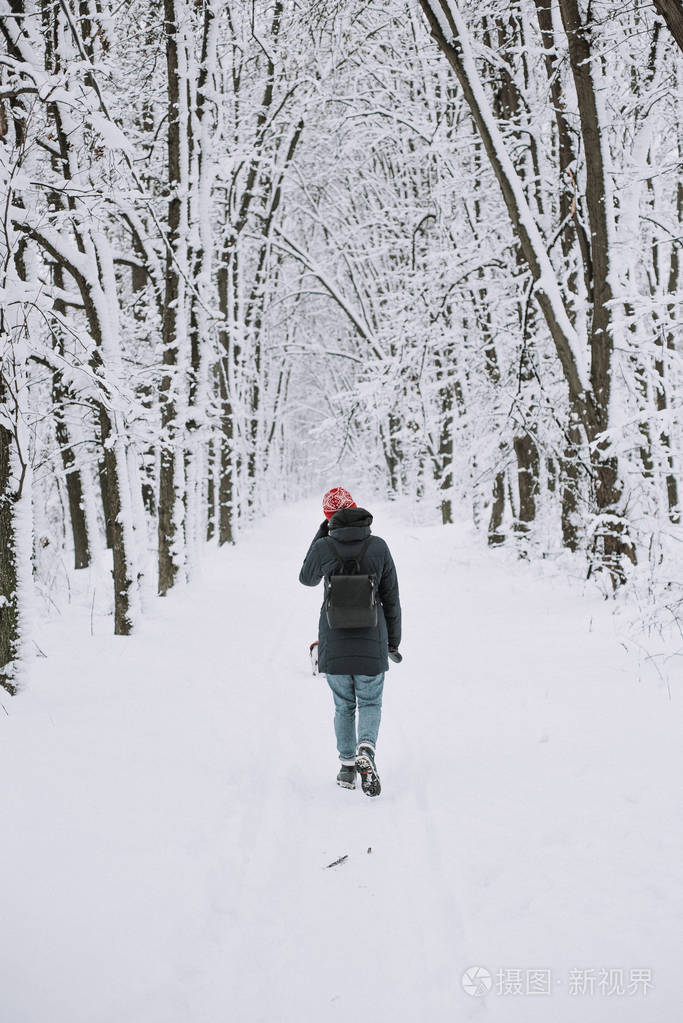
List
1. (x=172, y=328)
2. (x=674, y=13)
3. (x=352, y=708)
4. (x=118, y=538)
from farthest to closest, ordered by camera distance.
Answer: (x=172, y=328), (x=118, y=538), (x=352, y=708), (x=674, y=13)

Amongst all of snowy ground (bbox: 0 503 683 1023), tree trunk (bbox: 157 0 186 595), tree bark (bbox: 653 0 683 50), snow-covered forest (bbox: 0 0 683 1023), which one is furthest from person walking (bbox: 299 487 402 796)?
tree trunk (bbox: 157 0 186 595)

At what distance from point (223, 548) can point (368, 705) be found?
13003mm

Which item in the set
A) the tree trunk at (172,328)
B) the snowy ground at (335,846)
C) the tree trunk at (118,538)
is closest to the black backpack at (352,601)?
the snowy ground at (335,846)

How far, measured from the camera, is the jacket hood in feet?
13.9

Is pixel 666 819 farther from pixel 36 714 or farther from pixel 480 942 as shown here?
pixel 36 714

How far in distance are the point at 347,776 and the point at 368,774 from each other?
9.8 inches

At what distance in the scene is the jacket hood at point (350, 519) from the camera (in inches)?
167

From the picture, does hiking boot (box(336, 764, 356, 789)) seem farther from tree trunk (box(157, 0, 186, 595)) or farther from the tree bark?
tree trunk (box(157, 0, 186, 595))

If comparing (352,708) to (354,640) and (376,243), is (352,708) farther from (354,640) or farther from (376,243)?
(376,243)

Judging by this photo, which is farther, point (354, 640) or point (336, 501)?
point (336, 501)

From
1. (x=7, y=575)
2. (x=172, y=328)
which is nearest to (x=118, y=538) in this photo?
(x=7, y=575)

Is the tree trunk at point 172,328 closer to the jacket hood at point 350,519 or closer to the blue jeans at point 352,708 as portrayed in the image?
the jacket hood at point 350,519

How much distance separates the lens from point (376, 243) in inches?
684

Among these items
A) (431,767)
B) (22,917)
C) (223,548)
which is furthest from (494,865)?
(223,548)
